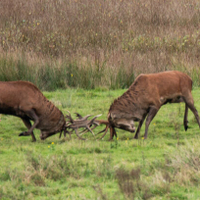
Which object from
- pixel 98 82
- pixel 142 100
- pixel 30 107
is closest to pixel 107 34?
pixel 98 82

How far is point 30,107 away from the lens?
9.20 meters

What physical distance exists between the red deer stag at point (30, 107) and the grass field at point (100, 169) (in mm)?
312

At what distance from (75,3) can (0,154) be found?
16006 millimetres

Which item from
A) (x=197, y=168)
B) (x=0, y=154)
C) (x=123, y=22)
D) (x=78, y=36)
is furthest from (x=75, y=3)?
(x=197, y=168)

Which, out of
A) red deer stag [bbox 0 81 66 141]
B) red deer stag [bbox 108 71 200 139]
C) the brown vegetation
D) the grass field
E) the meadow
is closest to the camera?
the grass field

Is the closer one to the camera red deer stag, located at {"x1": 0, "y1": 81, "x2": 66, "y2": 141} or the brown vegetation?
red deer stag, located at {"x1": 0, "y1": 81, "x2": 66, "y2": 141}

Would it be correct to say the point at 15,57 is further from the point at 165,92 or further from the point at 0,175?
the point at 0,175

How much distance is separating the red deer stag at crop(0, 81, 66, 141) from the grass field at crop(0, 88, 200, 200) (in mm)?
312

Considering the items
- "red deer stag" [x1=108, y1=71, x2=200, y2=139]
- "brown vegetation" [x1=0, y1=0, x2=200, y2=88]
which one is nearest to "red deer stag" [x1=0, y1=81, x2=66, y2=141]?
"red deer stag" [x1=108, y1=71, x2=200, y2=139]

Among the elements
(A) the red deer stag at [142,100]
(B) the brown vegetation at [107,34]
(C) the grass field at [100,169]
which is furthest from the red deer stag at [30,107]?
(B) the brown vegetation at [107,34]

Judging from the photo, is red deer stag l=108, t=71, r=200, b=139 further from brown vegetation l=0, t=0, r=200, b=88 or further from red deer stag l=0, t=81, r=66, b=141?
brown vegetation l=0, t=0, r=200, b=88

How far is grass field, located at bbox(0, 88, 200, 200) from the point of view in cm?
578

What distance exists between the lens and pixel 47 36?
1838 cm

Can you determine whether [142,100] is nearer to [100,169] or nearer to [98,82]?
[100,169]
